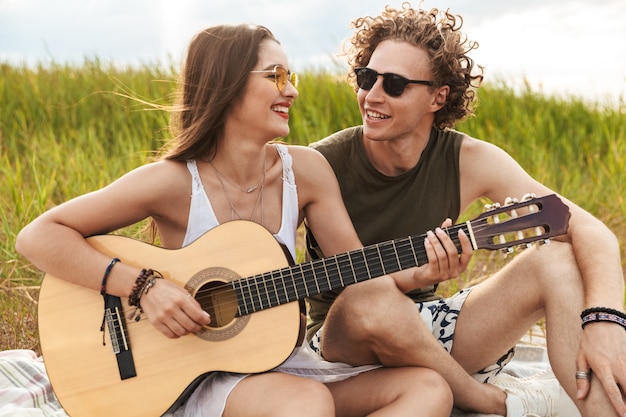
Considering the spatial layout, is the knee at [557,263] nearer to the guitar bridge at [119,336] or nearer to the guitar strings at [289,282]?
the guitar strings at [289,282]


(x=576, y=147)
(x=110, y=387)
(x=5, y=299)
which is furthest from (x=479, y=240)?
(x=576, y=147)

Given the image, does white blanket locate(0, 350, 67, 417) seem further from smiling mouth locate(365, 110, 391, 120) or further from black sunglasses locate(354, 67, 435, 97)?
black sunglasses locate(354, 67, 435, 97)

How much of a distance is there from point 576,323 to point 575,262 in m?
0.26

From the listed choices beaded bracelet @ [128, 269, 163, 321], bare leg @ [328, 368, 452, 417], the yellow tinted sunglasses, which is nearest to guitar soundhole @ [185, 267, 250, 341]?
beaded bracelet @ [128, 269, 163, 321]

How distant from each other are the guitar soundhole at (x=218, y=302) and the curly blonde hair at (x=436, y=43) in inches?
55.5

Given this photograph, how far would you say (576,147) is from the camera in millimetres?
9484

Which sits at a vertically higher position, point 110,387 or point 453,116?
point 453,116

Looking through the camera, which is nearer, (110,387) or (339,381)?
(110,387)

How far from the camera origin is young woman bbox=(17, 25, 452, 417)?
2.81m

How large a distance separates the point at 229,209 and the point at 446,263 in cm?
88

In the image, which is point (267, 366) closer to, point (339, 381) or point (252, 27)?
point (339, 381)

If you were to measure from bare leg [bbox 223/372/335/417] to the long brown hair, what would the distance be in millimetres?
931

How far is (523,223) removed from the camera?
8.99 ft

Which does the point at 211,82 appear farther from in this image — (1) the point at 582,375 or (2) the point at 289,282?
(1) the point at 582,375
